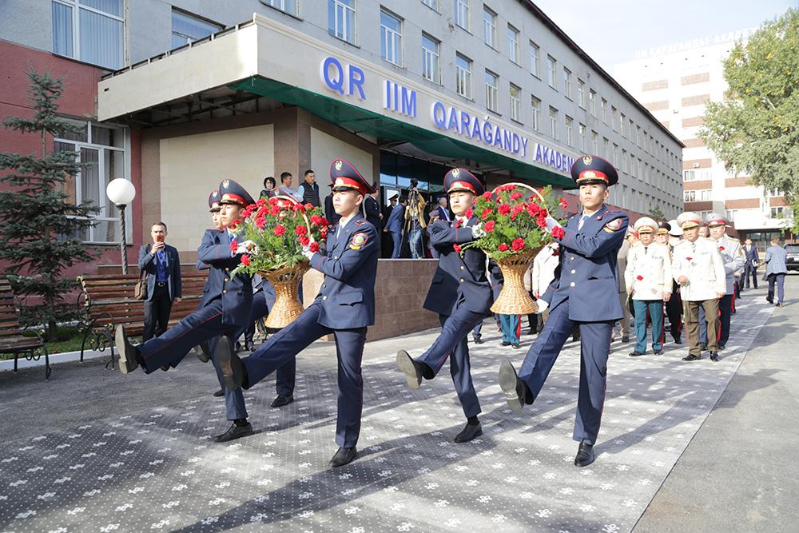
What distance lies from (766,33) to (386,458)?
4198cm

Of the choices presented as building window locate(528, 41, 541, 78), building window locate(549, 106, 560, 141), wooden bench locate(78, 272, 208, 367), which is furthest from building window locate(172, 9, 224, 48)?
building window locate(549, 106, 560, 141)

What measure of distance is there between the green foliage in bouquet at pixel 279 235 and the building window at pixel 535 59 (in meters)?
28.9

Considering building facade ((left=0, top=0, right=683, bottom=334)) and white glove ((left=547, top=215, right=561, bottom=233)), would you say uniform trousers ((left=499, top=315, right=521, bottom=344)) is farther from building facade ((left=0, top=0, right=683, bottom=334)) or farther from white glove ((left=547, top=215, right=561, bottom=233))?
white glove ((left=547, top=215, right=561, bottom=233))

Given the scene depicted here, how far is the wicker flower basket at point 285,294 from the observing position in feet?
14.4

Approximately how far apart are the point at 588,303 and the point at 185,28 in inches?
600

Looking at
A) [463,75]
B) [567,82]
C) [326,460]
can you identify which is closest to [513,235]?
[326,460]

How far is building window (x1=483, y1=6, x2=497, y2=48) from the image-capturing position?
26.6 m

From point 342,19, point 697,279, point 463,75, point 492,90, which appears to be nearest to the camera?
point 697,279

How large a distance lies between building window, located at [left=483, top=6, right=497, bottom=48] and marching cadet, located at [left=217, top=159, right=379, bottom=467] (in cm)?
2435

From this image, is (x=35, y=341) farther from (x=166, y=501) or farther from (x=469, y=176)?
(x=469, y=176)

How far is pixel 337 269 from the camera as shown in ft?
13.6

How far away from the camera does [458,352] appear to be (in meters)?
4.89

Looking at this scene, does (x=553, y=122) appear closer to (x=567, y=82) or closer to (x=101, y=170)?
(x=567, y=82)

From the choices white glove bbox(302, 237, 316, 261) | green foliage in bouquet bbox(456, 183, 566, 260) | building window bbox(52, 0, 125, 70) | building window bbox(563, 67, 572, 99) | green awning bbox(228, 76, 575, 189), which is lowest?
white glove bbox(302, 237, 316, 261)
